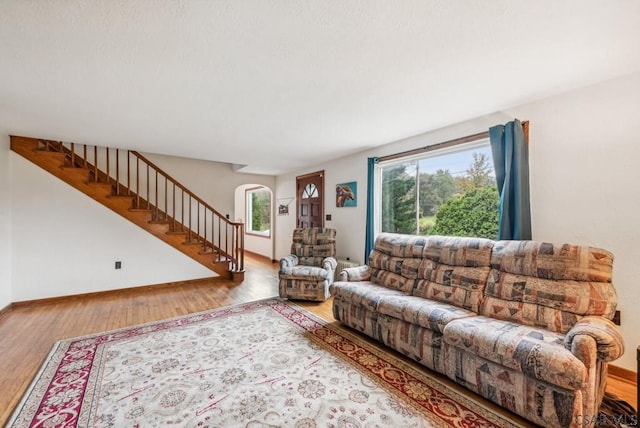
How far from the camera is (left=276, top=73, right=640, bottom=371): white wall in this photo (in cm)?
205

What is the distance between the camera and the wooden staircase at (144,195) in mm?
3979

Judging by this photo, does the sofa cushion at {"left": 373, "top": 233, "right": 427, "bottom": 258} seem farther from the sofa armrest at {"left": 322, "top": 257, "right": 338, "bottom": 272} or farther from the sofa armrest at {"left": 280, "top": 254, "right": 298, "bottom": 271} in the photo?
the sofa armrest at {"left": 280, "top": 254, "right": 298, "bottom": 271}

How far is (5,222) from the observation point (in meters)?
3.52

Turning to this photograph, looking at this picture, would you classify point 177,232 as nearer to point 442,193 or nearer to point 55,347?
point 55,347

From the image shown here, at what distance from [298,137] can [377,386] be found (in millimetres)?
2916

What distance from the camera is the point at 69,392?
74.3 inches

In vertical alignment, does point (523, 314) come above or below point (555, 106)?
below

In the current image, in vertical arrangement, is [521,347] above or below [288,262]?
below

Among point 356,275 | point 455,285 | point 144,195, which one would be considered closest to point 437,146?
point 455,285

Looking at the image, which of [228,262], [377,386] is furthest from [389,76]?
[228,262]

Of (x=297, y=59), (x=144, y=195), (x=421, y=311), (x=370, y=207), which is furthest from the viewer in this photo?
(x=144, y=195)

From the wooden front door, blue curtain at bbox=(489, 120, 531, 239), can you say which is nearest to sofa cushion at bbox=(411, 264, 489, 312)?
blue curtain at bbox=(489, 120, 531, 239)

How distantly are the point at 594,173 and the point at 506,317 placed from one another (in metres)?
1.42

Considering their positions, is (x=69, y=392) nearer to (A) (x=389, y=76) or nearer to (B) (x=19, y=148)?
(A) (x=389, y=76)
